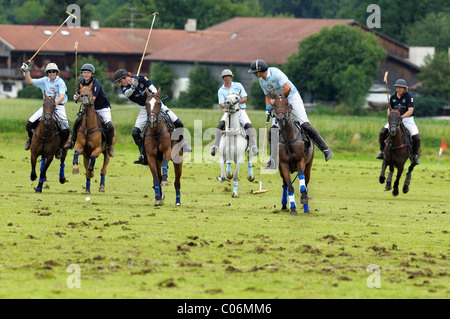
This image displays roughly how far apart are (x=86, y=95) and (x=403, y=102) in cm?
730

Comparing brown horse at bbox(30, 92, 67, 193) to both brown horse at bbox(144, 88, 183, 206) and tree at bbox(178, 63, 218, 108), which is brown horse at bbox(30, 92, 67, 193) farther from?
tree at bbox(178, 63, 218, 108)

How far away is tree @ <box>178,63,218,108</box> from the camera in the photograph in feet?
267

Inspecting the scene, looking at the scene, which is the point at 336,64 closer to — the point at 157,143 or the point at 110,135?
the point at 110,135

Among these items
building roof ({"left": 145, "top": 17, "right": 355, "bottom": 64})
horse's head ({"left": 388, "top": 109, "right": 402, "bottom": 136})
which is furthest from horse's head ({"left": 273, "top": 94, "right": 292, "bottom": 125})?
building roof ({"left": 145, "top": 17, "right": 355, "bottom": 64})

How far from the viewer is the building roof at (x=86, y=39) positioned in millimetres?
89625

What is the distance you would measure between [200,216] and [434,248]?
189 inches

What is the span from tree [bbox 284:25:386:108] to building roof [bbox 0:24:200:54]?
70.0 feet

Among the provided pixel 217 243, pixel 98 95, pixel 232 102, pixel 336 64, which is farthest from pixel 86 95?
pixel 336 64

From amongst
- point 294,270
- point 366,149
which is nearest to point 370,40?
point 366,149

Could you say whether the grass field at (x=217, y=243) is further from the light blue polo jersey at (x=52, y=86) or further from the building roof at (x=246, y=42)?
the building roof at (x=246, y=42)

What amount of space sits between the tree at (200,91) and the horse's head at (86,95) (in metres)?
61.3

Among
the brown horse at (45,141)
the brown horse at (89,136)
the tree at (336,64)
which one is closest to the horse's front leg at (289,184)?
the brown horse at (89,136)

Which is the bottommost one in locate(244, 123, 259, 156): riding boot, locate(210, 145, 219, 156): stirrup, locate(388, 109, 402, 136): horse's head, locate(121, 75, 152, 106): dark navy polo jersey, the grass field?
the grass field

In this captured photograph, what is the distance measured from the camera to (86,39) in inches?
3634
